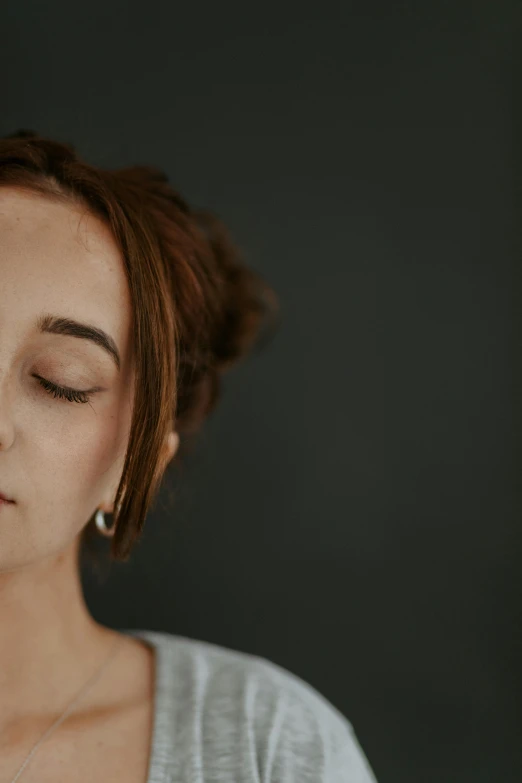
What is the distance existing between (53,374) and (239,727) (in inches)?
21.3

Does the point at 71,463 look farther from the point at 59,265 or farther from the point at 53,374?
the point at 59,265

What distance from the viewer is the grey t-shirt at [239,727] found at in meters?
0.96

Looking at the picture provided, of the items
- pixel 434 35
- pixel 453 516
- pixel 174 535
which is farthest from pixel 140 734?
pixel 434 35

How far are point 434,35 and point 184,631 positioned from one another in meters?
1.17

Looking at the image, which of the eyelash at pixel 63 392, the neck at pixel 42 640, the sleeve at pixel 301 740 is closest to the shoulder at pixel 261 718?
the sleeve at pixel 301 740

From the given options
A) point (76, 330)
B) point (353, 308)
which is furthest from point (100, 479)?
point (353, 308)

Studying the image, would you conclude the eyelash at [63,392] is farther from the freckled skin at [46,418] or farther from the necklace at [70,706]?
the necklace at [70,706]

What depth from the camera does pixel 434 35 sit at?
1.32 meters

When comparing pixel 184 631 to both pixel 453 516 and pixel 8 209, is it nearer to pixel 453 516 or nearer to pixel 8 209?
pixel 453 516

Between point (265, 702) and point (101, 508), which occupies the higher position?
point (101, 508)

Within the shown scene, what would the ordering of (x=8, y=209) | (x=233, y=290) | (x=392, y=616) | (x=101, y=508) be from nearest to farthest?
(x=8, y=209) < (x=101, y=508) < (x=233, y=290) < (x=392, y=616)

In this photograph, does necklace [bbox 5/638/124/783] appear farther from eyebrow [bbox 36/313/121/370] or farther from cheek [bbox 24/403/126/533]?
eyebrow [bbox 36/313/121/370]

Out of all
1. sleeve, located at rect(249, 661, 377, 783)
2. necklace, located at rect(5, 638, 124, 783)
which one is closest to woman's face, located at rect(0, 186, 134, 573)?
necklace, located at rect(5, 638, 124, 783)

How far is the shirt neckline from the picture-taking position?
950mm
